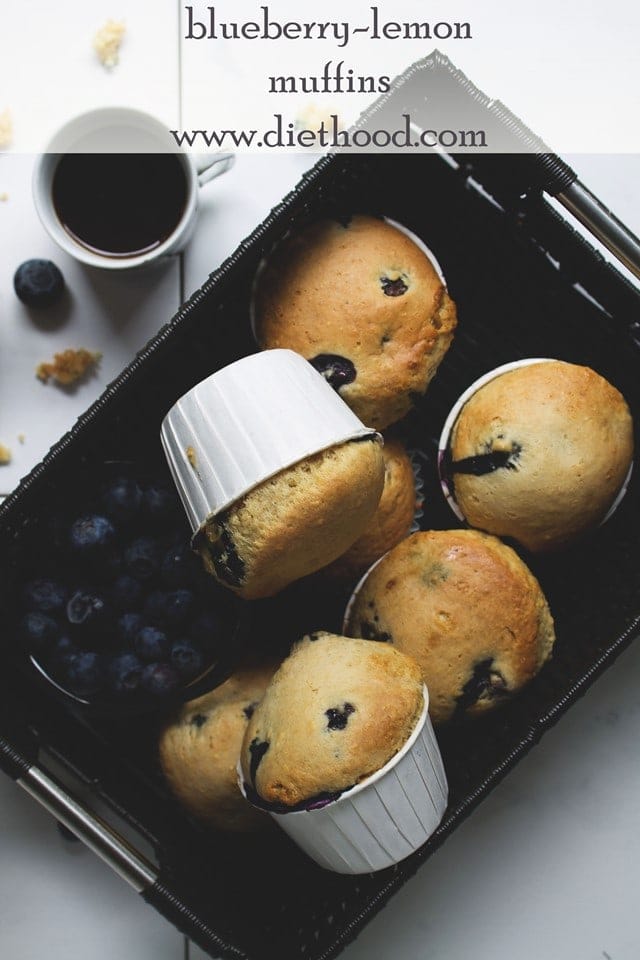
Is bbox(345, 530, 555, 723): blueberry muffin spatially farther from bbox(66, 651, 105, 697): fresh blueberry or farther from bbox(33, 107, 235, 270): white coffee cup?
bbox(33, 107, 235, 270): white coffee cup

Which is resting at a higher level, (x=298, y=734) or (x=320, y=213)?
(x=320, y=213)

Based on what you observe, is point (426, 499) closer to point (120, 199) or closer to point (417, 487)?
point (417, 487)

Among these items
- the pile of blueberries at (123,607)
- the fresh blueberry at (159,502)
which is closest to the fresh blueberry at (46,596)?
the pile of blueberries at (123,607)

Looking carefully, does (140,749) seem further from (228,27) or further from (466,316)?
(228,27)

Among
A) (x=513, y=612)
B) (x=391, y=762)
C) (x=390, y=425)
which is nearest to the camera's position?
(x=391, y=762)

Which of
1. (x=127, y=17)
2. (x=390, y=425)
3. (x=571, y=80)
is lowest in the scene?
(x=390, y=425)

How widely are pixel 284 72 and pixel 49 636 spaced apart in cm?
65

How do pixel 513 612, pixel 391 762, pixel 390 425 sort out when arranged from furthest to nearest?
pixel 390 425
pixel 513 612
pixel 391 762

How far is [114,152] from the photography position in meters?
0.98

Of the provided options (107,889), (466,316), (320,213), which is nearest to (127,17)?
(320,213)

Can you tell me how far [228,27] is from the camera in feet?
3.57

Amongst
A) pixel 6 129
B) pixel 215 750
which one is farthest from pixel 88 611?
pixel 6 129

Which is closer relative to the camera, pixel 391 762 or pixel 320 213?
pixel 391 762

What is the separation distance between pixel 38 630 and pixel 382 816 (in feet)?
1.11
